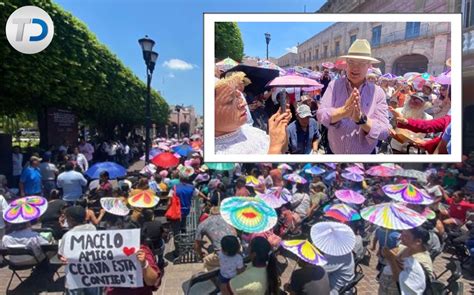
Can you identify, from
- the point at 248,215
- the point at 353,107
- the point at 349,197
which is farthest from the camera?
the point at 349,197

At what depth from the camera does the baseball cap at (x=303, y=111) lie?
5324 millimetres

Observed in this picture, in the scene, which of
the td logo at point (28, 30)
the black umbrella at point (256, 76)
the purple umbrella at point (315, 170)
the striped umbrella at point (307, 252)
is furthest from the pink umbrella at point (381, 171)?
the td logo at point (28, 30)

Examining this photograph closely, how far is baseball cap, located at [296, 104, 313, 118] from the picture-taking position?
5324 millimetres

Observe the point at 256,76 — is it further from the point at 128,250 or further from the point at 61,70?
the point at 61,70

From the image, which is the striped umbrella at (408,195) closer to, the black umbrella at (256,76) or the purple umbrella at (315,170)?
the purple umbrella at (315,170)

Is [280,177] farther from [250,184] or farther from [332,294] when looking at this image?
[332,294]

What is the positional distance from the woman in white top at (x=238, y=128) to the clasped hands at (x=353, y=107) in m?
0.91

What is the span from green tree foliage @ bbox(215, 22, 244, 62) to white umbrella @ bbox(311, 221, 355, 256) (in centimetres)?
303

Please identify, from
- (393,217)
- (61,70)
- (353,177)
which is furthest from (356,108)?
(61,70)

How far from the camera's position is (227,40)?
5352 mm

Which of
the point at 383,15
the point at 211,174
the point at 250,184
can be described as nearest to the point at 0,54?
the point at 211,174

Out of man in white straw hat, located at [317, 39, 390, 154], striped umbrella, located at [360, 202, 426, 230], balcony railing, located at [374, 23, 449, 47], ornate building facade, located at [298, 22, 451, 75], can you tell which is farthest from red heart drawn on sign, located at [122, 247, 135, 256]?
balcony railing, located at [374, 23, 449, 47]

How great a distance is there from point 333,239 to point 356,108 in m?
2.28

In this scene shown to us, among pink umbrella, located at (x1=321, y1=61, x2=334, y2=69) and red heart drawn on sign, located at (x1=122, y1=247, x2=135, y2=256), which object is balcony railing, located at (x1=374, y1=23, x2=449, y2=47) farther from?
red heart drawn on sign, located at (x1=122, y1=247, x2=135, y2=256)
